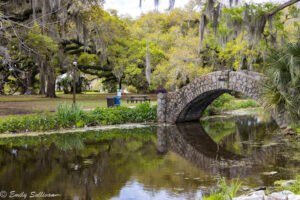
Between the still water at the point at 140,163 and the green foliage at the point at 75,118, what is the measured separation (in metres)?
1.42

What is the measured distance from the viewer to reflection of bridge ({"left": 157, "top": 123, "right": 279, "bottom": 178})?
7.40 metres

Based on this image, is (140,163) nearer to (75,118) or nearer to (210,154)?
(210,154)

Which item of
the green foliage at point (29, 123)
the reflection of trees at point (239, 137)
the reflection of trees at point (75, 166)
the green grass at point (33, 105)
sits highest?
the green grass at point (33, 105)

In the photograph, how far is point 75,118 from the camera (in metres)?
14.1

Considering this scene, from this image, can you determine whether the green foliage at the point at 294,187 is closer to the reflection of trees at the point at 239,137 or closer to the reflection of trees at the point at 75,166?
the reflection of trees at the point at 75,166

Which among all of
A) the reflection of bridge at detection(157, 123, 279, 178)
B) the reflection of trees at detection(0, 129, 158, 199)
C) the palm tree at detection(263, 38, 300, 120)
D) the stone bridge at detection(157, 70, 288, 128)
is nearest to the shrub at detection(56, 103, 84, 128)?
the reflection of trees at detection(0, 129, 158, 199)

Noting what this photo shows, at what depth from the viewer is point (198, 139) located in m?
12.0

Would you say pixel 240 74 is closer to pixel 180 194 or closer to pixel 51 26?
pixel 180 194

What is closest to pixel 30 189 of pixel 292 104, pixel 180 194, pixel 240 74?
pixel 180 194

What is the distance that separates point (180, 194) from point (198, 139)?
6429 mm

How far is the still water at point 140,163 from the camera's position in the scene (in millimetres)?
6078

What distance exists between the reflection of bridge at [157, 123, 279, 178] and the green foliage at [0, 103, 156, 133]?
3.06 m

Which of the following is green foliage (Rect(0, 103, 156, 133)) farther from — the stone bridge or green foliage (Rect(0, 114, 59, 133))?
the stone bridge

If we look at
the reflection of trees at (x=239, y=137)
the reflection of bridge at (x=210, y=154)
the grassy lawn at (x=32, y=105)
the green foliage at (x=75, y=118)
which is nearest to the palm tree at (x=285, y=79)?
the reflection of trees at (x=239, y=137)
